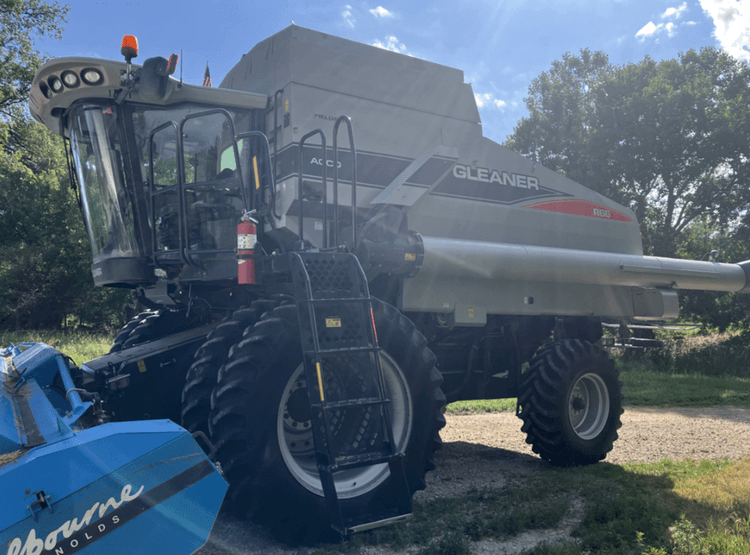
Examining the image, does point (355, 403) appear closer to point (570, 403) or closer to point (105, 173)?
point (105, 173)

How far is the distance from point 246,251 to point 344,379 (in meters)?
1.03

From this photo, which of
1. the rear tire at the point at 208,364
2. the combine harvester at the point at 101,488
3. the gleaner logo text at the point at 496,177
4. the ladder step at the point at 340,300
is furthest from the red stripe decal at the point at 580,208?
the combine harvester at the point at 101,488

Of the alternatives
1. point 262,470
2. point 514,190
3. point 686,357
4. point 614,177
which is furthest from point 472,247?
point 614,177

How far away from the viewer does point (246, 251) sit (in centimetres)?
385

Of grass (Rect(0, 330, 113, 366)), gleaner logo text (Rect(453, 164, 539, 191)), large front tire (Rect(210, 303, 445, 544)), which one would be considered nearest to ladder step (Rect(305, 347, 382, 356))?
large front tire (Rect(210, 303, 445, 544))

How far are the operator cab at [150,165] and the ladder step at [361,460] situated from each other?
180 cm

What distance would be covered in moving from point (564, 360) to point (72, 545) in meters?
4.75

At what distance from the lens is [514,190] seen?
6387mm

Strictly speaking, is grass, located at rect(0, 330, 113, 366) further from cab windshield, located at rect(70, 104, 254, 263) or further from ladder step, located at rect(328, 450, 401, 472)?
ladder step, located at rect(328, 450, 401, 472)

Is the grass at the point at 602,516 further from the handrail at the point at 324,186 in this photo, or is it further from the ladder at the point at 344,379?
the handrail at the point at 324,186

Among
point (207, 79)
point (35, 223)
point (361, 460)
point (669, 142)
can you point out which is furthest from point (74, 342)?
point (669, 142)

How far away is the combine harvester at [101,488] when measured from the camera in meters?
2.26

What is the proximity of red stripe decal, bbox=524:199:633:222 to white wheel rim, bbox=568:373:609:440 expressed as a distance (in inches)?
73.6

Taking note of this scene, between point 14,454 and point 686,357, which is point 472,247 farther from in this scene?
point 686,357
